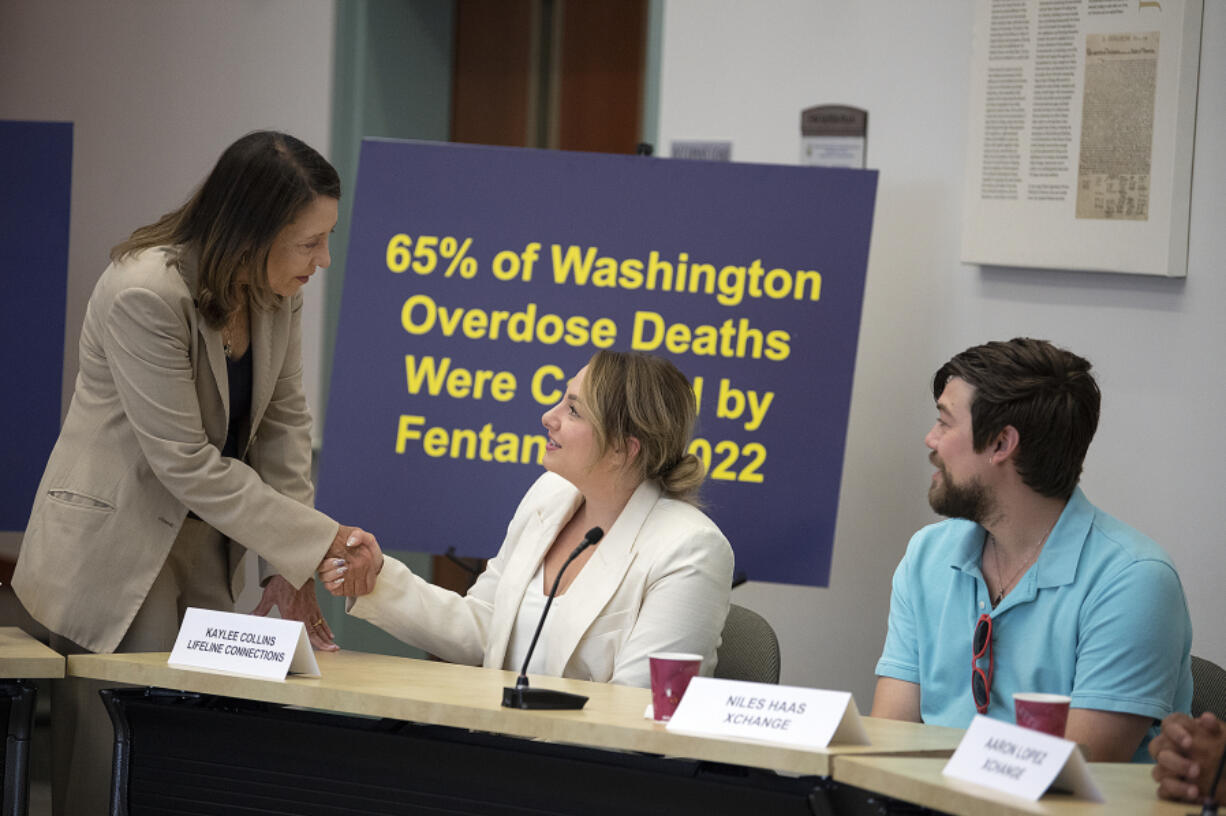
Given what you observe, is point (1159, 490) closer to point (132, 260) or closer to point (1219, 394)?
point (1219, 394)

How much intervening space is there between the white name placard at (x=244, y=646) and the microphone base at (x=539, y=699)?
1.18 ft

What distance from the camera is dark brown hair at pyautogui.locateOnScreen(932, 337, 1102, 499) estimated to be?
89.1 inches

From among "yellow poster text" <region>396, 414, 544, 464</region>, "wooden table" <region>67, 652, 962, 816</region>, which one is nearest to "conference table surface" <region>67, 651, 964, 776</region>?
"wooden table" <region>67, 652, 962, 816</region>

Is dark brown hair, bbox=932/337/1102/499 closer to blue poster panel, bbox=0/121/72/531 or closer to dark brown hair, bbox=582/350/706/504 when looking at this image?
dark brown hair, bbox=582/350/706/504

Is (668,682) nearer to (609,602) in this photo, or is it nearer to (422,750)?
(422,750)

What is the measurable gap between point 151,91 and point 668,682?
11.9ft

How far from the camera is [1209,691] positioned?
2.32 meters

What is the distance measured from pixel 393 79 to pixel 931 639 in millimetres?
2943

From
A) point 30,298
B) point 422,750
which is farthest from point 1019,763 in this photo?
point 30,298

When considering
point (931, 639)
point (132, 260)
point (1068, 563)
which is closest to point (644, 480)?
point (931, 639)

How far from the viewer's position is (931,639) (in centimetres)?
238

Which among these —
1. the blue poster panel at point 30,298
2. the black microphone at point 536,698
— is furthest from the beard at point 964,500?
the blue poster panel at point 30,298

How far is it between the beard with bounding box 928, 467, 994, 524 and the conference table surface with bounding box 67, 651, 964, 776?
14.7 inches

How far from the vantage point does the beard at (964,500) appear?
2.31 m
